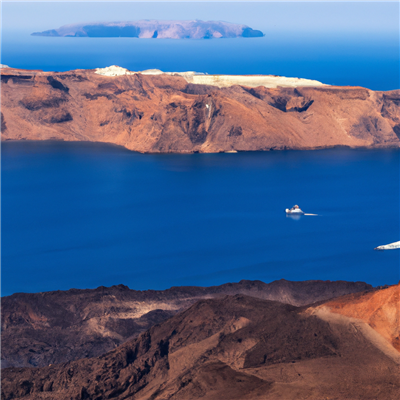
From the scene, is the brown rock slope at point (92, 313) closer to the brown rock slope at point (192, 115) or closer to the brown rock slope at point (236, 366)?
the brown rock slope at point (236, 366)

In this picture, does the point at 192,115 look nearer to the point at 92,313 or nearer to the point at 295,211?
the point at 295,211

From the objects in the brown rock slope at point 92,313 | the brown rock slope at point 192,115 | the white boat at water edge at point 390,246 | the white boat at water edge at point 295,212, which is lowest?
the brown rock slope at point 92,313

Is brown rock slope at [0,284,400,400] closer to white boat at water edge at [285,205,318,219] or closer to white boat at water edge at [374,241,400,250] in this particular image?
white boat at water edge at [374,241,400,250]

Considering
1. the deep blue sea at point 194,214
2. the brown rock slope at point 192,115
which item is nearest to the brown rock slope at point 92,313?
the deep blue sea at point 194,214

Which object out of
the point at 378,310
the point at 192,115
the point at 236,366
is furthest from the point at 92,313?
the point at 192,115

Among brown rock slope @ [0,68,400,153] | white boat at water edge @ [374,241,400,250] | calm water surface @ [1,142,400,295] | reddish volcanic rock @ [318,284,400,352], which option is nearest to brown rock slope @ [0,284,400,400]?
reddish volcanic rock @ [318,284,400,352]

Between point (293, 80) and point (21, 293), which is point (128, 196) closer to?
point (21, 293)

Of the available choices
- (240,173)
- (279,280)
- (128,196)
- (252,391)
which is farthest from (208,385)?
(240,173)
